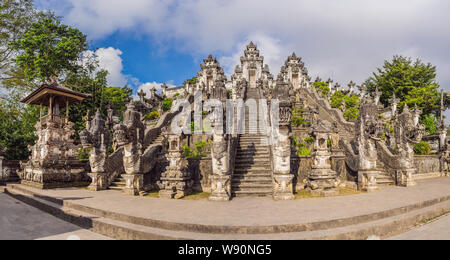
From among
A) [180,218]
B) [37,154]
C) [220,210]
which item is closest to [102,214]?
[180,218]

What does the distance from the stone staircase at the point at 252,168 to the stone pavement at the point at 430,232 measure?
166 inches

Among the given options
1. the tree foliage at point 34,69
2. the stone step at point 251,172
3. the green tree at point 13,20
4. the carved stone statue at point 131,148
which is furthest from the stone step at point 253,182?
the green tree at point 13,20

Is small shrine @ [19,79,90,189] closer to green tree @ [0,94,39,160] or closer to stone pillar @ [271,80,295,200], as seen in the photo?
green tree @ [0,94,39,160]

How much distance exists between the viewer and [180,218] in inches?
226

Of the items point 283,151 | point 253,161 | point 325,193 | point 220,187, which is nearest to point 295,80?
point 253,161

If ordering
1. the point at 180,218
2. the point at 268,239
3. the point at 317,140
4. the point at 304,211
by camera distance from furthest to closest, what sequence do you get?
the point at 317,140, the point at 304,211, the point at 180,218, the point at 268,239

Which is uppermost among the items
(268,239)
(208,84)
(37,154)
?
(208,84)

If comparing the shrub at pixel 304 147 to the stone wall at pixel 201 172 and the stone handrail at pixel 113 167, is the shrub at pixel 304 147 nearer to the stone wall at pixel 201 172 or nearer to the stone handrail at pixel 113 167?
the stone wall at pixel 201 172

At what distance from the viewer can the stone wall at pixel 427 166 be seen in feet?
48.3

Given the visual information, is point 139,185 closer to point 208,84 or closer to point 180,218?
point 180,218

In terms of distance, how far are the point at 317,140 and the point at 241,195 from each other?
3806 millimetres

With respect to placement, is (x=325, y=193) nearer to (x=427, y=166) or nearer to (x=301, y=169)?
(x=301, y=169)

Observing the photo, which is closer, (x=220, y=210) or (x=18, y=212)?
(x=220, y=210)

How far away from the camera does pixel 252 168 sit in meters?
10.6
